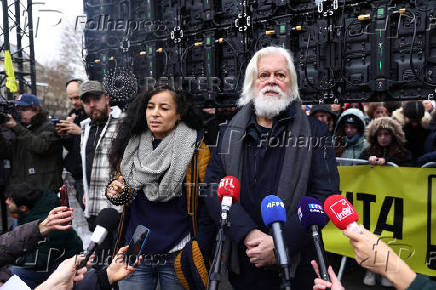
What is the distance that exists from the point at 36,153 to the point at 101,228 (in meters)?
3.55

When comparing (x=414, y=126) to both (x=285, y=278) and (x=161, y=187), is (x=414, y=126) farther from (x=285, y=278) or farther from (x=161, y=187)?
(x=285, y=278)

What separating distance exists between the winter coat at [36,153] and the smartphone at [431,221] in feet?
12.7

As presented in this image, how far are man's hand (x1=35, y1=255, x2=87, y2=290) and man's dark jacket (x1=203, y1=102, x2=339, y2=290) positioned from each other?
2.65 ft

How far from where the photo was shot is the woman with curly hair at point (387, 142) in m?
4.29

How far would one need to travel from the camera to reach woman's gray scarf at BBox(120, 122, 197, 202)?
2562mm

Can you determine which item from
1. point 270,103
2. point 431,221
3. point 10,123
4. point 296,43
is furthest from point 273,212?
point 296,43

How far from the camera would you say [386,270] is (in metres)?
1.34

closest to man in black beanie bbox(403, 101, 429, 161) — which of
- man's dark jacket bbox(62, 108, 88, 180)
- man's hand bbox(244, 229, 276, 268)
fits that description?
man's hand bbox(244, 229, 276, 268)

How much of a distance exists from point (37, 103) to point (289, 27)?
3765 millimetres

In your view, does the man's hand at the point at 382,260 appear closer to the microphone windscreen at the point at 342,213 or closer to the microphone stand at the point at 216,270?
the microphone windscreen at the point at 342,213

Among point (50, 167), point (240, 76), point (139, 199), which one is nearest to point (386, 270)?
point (139, 199)

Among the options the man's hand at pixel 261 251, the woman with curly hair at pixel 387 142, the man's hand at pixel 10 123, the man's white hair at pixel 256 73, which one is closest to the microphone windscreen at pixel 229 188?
the man's hand at pixel 261 251

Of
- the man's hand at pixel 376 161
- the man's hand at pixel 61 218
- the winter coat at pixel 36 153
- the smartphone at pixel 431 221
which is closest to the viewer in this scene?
the man's hand at pixel 61 218

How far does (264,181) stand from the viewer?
7.54 ft
